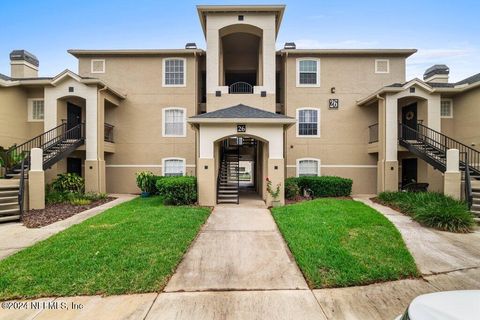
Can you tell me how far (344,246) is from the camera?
6070 millimetres

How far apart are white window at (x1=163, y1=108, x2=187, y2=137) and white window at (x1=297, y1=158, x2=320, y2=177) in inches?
308

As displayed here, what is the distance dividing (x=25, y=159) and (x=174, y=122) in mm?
7691

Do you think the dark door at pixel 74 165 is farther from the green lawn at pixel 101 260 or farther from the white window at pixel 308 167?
the white window at pixel 308 167

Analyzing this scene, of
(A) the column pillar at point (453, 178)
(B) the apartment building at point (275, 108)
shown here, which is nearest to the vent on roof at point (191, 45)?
(B) the apartment building at point (275, 108)

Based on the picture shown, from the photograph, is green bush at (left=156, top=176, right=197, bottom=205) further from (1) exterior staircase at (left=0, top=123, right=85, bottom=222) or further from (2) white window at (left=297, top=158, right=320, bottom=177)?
(2) white window at (left=297, top=158, right=320, bottom=177)

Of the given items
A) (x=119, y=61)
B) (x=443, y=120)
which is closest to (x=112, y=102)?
(x=119, y=61)

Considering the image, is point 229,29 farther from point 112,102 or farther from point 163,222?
point 163,222

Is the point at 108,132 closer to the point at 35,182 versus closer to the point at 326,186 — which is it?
the point at 35,182

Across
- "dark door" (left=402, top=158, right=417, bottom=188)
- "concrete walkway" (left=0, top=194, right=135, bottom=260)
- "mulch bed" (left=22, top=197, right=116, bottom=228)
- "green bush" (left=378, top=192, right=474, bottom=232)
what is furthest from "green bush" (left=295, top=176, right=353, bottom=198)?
"mulch bed" (left=22, top=197, right=116, bottom=228)

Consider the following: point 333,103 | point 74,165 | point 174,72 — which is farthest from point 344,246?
point 74,165

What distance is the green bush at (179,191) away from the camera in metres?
11.1

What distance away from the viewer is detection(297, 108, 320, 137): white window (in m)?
16.0

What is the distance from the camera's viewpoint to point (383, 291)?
4.32 metres

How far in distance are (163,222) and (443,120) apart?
Answer: 17.8 meters
